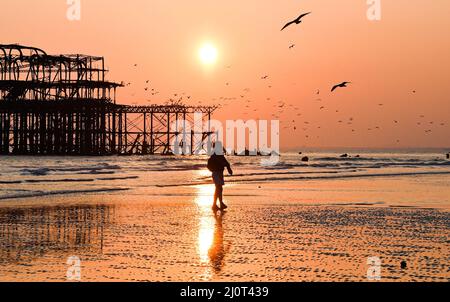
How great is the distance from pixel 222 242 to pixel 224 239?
416 millimetres

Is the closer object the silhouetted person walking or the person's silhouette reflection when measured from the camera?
the person's silhouette reflection

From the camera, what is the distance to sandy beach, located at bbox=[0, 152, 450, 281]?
10359 millimetres

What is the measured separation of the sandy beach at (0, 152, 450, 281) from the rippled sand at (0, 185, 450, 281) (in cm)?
2

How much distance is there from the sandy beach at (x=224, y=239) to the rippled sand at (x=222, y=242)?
17mm

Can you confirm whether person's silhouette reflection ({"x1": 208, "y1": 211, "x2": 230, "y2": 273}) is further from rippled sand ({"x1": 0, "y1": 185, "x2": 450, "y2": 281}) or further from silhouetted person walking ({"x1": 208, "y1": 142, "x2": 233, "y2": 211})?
silhouetted person walking ({"x1": 208, "y1": 142, "x2": 233, "y2": 211})

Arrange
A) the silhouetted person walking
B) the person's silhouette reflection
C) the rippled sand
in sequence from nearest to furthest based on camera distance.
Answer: the rippled sand, the person's silhouette reflection, the silhouetted person walking

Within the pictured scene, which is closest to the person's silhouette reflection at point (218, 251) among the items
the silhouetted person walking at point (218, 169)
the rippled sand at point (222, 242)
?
the rippled sand at point (222, 242)

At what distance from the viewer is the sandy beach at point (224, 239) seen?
34.0 ft

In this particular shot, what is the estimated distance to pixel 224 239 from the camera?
13773 mm

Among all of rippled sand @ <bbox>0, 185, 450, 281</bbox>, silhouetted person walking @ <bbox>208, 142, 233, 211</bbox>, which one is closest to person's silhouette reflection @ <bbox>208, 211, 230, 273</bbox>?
rippled sand @ <bbox>0, 185, 450, 281</bbox>

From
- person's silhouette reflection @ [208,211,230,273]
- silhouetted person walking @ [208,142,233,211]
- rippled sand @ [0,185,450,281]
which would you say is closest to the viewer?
rippled sand @ [0,185,450,281]

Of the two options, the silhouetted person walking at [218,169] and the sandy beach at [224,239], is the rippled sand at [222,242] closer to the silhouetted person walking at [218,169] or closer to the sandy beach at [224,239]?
the sandy beach at [224,239]

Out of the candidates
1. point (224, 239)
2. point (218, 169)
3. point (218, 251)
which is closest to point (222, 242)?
point (224, 239)
